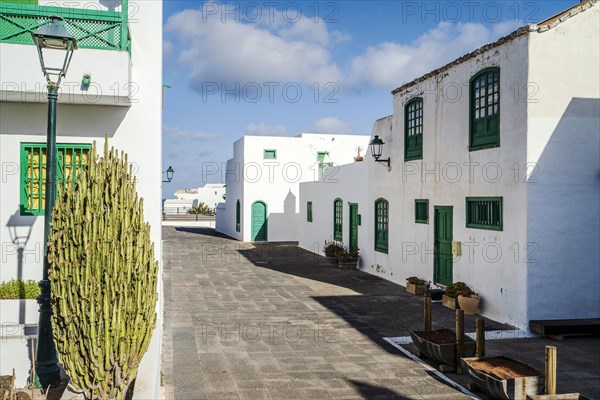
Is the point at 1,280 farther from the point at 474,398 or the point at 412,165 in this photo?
the point at 412,165

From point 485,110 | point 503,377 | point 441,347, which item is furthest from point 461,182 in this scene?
point 503,377

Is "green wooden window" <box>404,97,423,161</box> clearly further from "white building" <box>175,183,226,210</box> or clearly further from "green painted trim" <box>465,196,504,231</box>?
"white building" <box>175,183,226,210</box>

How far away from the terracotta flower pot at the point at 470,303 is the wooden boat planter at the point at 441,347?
3.23 metres

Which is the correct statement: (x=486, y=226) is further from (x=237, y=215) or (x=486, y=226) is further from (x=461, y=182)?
(x=237, y=215)

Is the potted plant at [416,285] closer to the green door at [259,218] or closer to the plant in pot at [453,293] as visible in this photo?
the plant in pot at [453,293]

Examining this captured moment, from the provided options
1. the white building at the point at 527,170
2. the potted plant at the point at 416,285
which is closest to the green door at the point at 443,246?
the white building at the point at 527,170

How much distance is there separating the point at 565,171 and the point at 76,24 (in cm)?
899

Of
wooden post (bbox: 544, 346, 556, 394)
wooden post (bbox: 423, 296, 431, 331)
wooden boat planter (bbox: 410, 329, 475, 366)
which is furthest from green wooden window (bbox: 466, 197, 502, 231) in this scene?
wooden post (bbox: 544, 346, 556, 394)

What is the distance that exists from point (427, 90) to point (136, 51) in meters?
8.01

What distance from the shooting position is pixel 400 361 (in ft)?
27.2

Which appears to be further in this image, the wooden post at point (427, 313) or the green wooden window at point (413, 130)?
the green wooden window at point (413, 130)

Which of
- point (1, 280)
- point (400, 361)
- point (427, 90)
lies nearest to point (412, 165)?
point (427, 90)

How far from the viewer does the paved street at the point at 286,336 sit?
714 cm

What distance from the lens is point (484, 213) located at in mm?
11492
